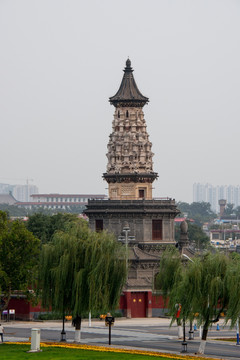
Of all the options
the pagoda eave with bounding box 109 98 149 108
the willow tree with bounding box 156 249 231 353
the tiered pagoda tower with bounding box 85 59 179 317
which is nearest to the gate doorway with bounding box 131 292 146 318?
the tiered pagoda tower with bounding box 85 59 179 317

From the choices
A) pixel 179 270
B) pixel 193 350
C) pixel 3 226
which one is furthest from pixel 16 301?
pixel 193 350

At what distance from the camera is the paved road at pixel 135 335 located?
2773 inches

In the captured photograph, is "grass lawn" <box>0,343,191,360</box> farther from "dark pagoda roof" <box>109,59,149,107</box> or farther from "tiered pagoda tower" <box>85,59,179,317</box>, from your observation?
"dark pagoda roof" <box>109,59,149,107</box>

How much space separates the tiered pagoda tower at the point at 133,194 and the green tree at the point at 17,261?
933 inches

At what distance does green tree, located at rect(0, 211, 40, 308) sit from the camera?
3310 inches

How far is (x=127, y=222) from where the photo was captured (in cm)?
11469

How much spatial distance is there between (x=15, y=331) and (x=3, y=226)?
9.23 meters

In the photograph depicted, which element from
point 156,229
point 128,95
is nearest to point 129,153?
point 128,95

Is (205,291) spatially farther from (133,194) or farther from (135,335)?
(133,194)

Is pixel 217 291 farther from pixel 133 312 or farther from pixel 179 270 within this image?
pixel 133 312

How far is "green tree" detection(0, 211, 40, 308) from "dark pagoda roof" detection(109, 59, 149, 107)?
114ft

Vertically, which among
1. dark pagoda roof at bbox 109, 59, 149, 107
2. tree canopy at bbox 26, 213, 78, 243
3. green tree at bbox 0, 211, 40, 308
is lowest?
green tree at bbox 0, 211, 40, 308

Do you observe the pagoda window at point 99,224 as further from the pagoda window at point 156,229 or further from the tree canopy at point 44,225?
the tree canopy at point 44,225

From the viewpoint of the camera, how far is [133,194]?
118m
